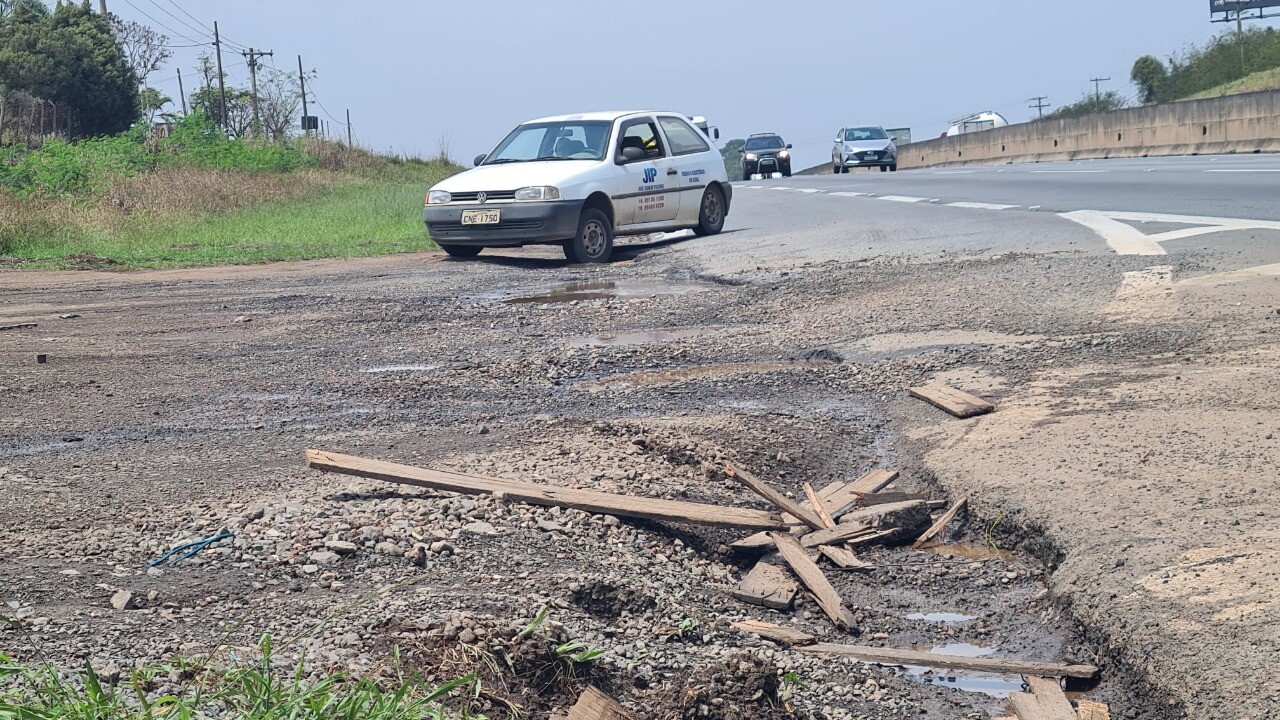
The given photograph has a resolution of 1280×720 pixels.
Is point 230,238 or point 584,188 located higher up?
point 584,188

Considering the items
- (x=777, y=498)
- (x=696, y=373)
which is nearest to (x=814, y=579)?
(x=777, y=498)

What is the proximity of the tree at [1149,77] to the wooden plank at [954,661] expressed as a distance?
69.6 m

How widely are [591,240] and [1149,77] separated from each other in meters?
64.4

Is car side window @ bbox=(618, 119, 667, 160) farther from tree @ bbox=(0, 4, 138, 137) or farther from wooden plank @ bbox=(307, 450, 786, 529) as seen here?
tree @ bbox=(0, 4, 138, 137)

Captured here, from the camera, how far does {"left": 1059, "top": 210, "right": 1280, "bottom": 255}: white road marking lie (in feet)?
31.0

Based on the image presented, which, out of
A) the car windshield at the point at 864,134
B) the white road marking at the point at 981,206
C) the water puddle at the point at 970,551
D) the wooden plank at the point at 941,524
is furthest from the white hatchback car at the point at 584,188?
the car windshield at the point at 864,134

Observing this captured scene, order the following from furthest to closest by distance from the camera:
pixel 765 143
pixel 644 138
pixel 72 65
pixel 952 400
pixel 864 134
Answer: pixel 72 65 < pixel 765 143 < pixel 864 134 < pixel 644 138 < pixel 952 400

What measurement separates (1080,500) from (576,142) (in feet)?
35.5

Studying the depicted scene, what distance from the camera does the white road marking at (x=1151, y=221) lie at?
9461mm

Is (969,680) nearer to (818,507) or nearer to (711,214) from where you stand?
(818,507)

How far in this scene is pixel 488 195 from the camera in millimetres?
13344

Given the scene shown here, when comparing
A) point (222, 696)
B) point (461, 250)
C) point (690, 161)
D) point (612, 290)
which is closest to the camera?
point (222, 696)

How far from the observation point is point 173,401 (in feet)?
20.9

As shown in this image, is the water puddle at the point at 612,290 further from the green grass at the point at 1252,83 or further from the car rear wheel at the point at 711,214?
the green grass at the point at 1252,83
